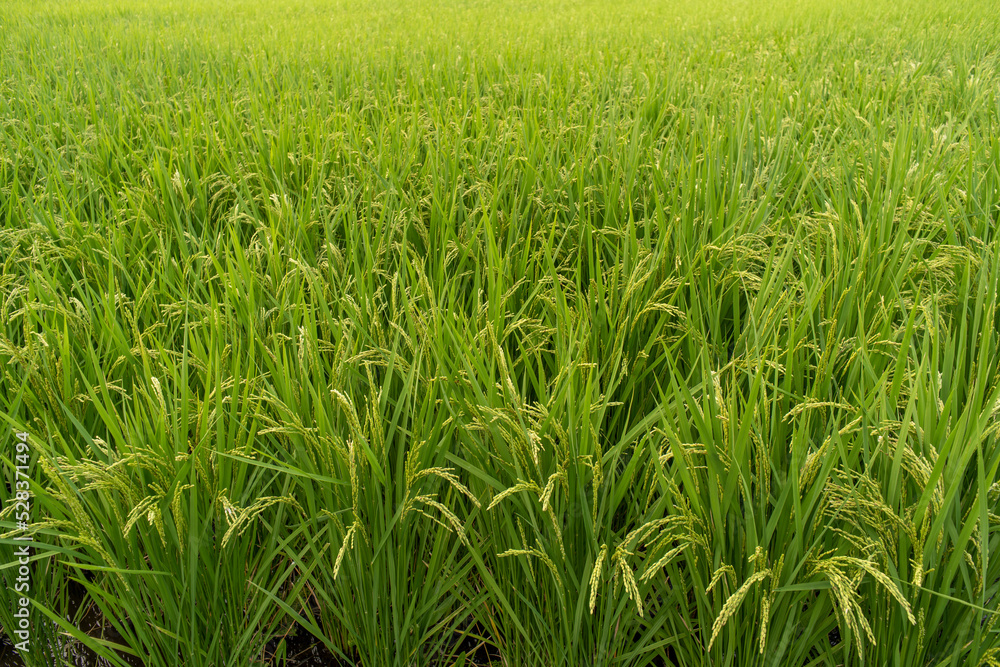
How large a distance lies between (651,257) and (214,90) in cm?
322

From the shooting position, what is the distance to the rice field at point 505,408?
3.07ft

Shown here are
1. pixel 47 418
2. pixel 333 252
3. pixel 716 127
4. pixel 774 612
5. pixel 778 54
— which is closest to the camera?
pixel 774 612

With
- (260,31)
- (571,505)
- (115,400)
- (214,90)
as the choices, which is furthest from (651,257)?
(260,31)

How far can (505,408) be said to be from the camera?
1.03 m

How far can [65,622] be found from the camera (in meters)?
1.01

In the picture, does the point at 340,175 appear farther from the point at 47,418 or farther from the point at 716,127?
the point at 716,127

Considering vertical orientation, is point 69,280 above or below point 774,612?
above

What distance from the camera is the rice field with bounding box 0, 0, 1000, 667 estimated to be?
3.07ft

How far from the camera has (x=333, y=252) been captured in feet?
5.29

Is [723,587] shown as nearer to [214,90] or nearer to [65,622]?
[65,622]

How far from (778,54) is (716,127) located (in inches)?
101

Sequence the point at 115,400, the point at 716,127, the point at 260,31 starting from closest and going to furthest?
the point at 115,400 → the point at 716,127 → the point at 260,31

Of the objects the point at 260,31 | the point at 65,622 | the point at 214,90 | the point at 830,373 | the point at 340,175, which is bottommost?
the point at 65,622

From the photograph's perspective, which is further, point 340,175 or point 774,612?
point 340,175
